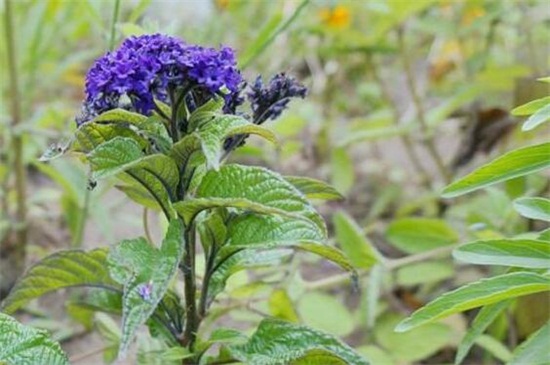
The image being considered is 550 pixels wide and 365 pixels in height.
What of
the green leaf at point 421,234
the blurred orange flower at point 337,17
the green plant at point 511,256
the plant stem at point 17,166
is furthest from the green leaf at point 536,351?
the blurred orange flower at point 337,17

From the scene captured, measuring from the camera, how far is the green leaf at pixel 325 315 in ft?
3.90

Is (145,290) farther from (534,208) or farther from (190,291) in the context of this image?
(534,208)

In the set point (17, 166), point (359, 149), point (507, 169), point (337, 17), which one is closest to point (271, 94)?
point (507, 169)

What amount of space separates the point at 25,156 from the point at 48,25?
0.21 m

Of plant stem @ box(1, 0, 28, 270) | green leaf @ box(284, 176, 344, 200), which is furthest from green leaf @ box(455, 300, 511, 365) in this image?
plant stem @ box(1, 0, 28, 270)

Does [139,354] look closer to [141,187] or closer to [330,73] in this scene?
[141,187]

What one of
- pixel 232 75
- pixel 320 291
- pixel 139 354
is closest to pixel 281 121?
pixel 320 291

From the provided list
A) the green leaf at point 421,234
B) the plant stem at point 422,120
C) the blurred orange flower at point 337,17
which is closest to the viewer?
the green leaf at point 421,234

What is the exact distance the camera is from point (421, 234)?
4.19 feet

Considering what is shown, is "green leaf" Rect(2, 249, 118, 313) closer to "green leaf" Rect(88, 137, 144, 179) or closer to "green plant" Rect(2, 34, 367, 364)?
"green plant" Rect(2, 34, 367, 364)

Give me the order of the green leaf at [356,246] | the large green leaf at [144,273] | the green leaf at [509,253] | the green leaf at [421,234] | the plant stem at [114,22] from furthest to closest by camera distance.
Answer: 1. the green leaf at [421,234]
2. the green leaf at [356,246]
3. the plant stem at [114,22]
4. the green leaf at [509,253]
5. the large green leaf at [144,273]

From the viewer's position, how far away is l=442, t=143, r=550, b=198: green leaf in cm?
69

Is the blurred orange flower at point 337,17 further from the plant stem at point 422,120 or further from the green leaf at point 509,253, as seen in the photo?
A: the green leaf at point 509,253

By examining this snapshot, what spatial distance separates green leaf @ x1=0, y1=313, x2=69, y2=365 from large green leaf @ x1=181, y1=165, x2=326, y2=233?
147 mm
